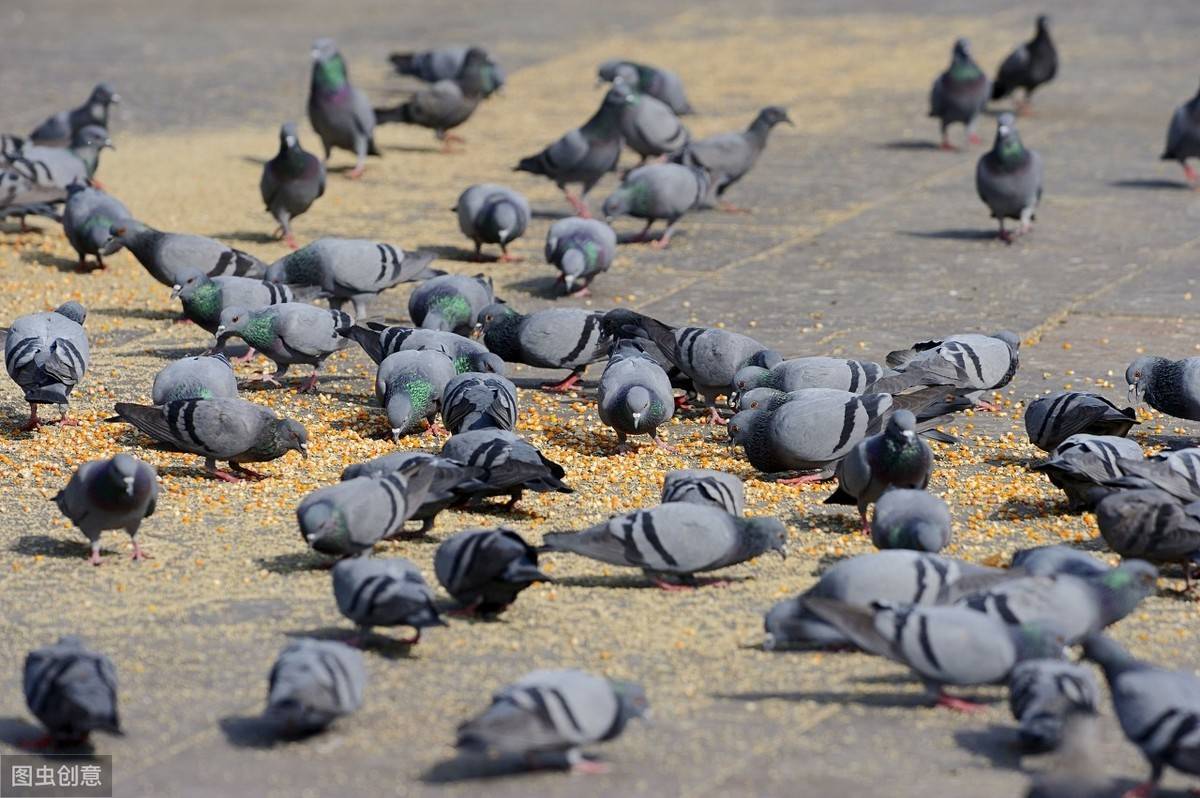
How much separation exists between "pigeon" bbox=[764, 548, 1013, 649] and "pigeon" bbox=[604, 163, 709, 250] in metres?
6.74

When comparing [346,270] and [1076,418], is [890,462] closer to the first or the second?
[1076,418]

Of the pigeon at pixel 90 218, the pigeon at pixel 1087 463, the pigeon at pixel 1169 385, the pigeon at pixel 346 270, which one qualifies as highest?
the pigeon at pixel 90 218

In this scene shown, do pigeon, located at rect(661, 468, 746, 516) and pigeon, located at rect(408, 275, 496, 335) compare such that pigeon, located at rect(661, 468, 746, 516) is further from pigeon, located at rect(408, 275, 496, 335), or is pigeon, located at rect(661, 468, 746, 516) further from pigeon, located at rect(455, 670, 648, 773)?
pigeon, located at rect(408, 275, 496, 335)

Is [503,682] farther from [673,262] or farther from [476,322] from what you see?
[673,262]

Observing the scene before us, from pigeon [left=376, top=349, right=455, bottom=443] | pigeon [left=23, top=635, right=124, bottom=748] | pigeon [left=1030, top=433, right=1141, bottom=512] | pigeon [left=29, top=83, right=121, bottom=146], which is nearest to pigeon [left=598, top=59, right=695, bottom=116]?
pigeon [left=29, top=83, right=121, bottom=146]

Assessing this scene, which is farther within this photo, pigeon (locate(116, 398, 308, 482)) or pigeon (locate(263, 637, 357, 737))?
pigeon (locate(116, 398, 308, 482))

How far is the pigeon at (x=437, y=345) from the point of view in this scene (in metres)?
8.77

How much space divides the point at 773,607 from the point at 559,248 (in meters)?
5.34

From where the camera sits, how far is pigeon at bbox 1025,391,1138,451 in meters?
7.75

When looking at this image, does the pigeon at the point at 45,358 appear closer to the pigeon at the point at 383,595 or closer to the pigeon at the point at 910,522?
the pigeon at the point at 383,595

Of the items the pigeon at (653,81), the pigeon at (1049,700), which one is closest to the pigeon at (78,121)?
the pigeon at (653,81)

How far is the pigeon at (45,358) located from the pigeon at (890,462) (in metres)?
3.41

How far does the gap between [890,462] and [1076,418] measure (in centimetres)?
131

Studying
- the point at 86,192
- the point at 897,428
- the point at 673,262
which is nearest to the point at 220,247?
the point at 86,192
